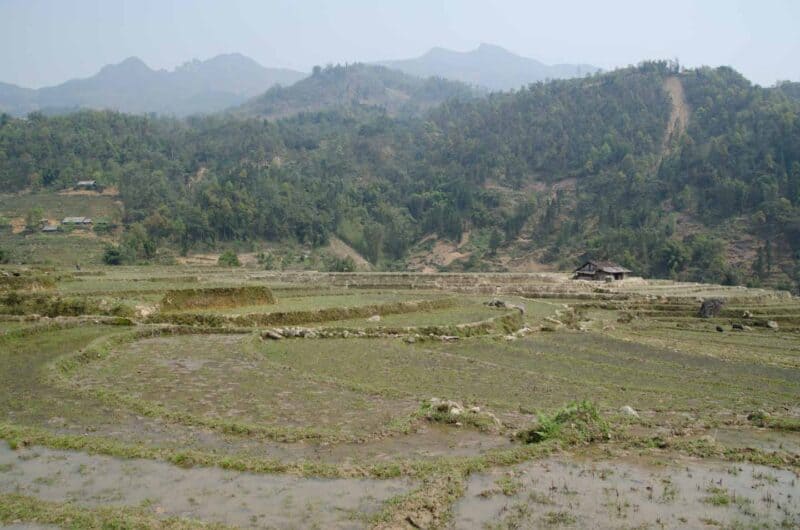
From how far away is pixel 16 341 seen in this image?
18859 millimetres

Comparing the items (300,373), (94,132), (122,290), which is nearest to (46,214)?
Result: (94,132)

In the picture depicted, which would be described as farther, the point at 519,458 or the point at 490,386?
the point at 490,386

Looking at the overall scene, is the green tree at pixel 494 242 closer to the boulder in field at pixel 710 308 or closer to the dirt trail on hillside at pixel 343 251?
the dirt trail on hillside at pixel 343 251

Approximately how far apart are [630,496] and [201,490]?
592cm

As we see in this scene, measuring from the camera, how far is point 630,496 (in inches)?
346

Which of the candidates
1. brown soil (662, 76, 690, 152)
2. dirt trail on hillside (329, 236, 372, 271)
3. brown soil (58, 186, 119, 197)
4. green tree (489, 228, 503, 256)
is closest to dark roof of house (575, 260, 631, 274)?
green tree (489, 228, 503, 256)

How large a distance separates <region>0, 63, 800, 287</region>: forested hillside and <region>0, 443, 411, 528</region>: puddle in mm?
61997

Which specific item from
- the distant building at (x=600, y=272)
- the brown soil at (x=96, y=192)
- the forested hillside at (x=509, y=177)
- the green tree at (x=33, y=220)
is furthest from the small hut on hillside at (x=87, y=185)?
the distant building at (x=600, y=272)

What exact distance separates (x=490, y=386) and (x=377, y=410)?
4191mm

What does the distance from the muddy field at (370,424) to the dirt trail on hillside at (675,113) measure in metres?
98.4

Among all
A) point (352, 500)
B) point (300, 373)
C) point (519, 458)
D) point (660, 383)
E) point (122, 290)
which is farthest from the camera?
point (122, 290)

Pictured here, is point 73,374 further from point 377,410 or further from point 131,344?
point 377,410

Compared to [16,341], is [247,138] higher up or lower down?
higher up

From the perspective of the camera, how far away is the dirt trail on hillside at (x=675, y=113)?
375ft
